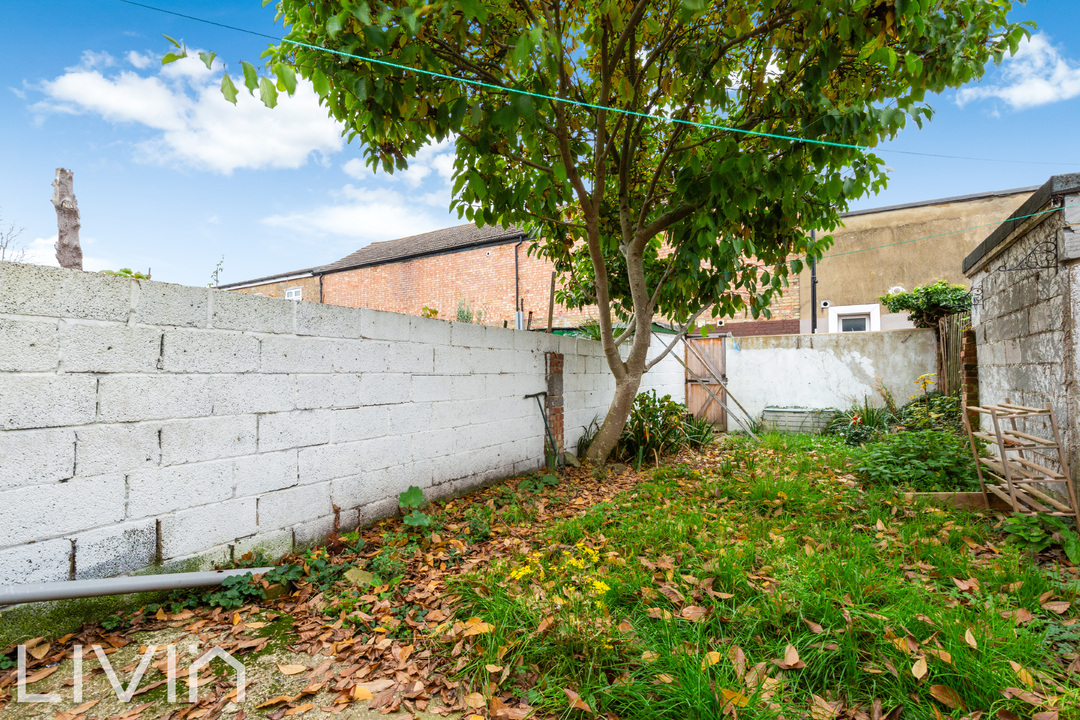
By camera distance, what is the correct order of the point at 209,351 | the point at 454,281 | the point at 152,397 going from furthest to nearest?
1. the point at 454,281
2. the point at 209,351
3. the point at 152,397

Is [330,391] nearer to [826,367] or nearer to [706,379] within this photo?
[706,379]

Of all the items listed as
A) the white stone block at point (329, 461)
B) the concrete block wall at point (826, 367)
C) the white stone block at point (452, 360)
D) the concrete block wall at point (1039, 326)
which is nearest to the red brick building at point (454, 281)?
the concrete block wall at point (826, 367)

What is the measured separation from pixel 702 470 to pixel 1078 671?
146 inches

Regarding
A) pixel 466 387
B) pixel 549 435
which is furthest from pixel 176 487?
pixel 549 435

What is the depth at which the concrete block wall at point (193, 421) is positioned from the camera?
203cm

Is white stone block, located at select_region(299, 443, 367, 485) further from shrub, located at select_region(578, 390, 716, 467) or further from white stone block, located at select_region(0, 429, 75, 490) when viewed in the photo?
shrub, located at select_region(578, 390, 716, 467)

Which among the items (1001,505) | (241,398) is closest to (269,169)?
(241,398)

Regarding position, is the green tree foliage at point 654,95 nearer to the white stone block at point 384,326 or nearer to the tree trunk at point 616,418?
the tree trunk at point 616,418

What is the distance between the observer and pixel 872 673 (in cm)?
186

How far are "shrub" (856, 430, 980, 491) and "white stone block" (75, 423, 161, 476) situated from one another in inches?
217

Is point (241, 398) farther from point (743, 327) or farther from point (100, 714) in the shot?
point (743, 327)

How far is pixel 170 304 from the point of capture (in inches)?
95.7

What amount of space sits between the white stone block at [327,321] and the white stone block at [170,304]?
537mm

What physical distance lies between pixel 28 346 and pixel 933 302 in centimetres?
1040
